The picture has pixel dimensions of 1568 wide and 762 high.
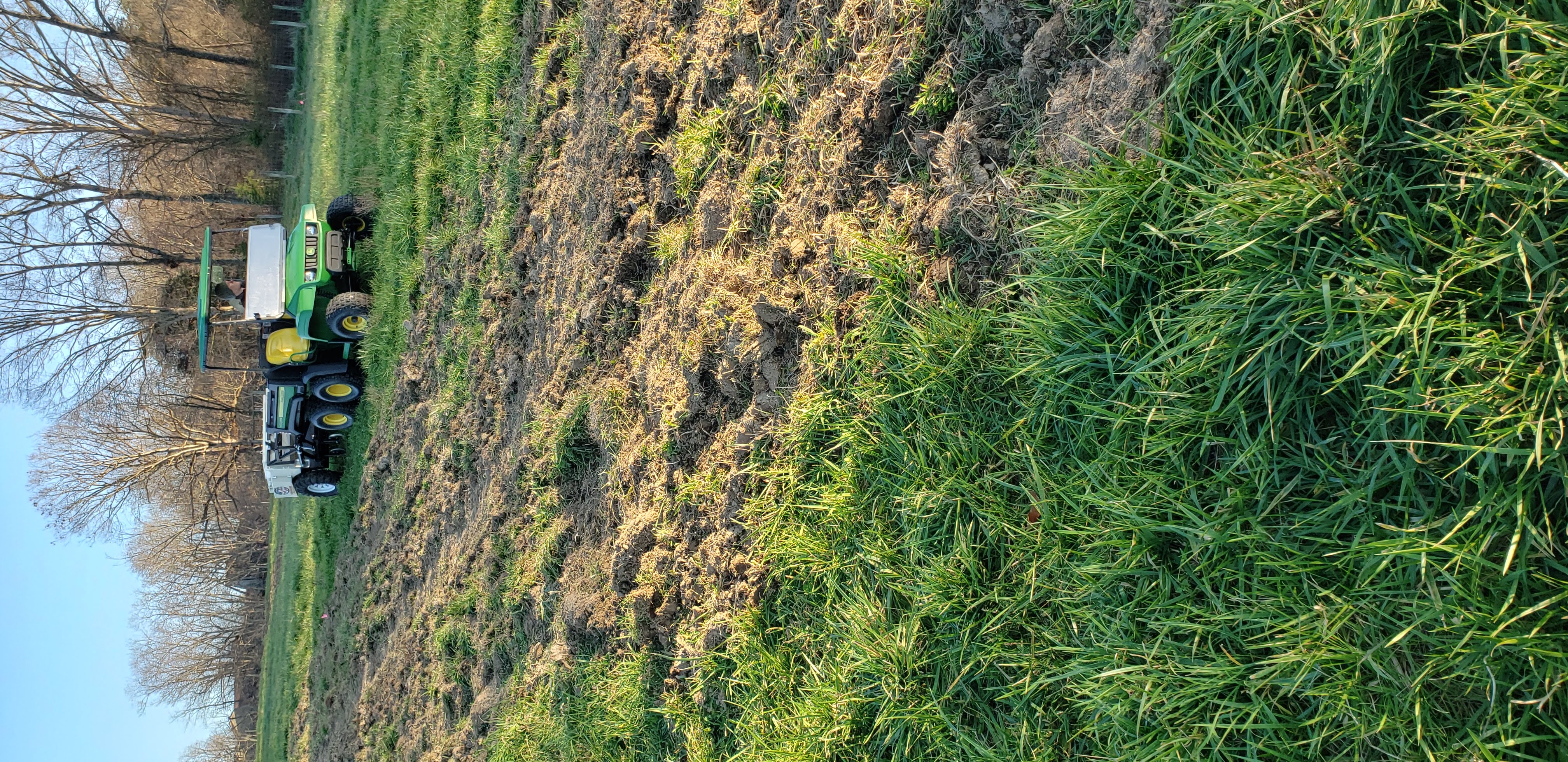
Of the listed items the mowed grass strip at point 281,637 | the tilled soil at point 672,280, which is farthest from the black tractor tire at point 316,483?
the tilled soil at point 672,280

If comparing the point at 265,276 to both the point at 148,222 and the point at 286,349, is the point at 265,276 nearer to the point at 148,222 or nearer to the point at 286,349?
the point at 286,349

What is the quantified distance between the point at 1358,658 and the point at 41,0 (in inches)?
998

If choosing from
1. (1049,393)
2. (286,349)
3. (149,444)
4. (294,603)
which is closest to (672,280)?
(1049,393)

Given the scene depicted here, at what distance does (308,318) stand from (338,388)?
3.48 ft

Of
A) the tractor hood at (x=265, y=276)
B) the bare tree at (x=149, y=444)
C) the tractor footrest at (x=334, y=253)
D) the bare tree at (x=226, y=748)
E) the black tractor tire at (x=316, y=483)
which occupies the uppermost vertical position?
the tractor footrest at (x=334, y=253)

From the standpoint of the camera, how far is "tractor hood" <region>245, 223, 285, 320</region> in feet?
29.1

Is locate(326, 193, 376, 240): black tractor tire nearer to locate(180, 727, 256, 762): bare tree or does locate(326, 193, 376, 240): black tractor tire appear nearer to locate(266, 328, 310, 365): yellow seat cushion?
locate(266, 328, 310, 365): yellow seat cushion

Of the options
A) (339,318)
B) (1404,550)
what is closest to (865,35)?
(1404,550)

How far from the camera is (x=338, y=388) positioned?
959 cm

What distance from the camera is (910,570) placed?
9.54 feet

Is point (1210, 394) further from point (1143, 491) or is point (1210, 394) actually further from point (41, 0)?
point (41, 0)

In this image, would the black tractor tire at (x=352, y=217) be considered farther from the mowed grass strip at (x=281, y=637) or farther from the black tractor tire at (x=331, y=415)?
the mowed grass strip at (x=281, y=637)

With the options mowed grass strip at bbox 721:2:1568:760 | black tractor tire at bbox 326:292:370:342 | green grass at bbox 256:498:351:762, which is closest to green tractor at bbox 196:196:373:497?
black tractor tire at bbox 326:292:370:342

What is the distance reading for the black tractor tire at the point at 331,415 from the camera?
9.53m
